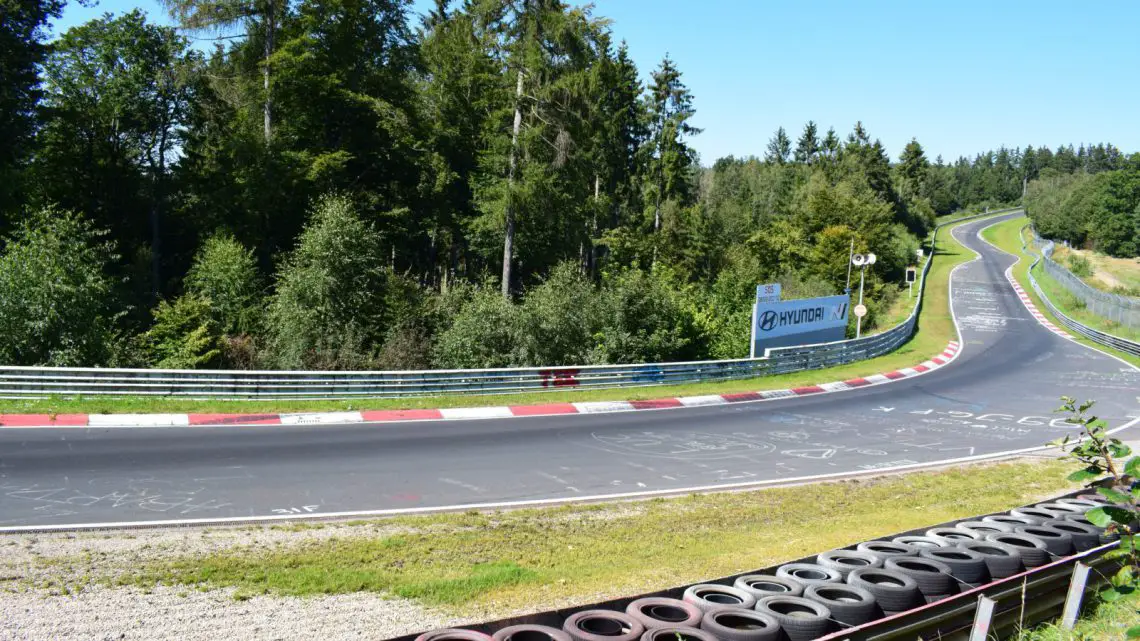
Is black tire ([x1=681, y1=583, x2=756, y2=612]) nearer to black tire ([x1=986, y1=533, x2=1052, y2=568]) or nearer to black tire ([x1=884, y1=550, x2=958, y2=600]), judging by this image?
black tire ([x1=884, y1=550, x2=958, y2=600])

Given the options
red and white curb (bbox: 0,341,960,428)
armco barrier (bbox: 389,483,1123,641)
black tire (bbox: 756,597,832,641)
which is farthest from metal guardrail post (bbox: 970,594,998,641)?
red and white curb (bbox: 0,341,960,428)

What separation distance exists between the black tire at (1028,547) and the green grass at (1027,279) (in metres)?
36.4

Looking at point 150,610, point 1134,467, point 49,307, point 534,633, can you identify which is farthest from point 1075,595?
point 49,307

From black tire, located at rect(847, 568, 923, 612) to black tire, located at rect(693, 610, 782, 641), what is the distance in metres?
1.32

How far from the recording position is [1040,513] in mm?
10273

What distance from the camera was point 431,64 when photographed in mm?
48219

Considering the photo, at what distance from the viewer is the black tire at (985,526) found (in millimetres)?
9406

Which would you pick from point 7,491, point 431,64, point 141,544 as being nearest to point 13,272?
point 7,491

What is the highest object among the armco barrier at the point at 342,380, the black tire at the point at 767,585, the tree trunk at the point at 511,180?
→ the tree trunk at the point at 511,180

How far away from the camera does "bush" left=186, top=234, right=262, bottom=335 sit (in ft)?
102

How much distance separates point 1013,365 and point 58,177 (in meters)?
45.5

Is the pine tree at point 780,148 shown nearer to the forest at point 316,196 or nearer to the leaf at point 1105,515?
the forest at point 316,196

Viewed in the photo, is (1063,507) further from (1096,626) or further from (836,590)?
(836,590)

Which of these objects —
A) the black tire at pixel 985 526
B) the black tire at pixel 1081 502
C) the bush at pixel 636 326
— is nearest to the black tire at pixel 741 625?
the black tire at pixel 985 526
